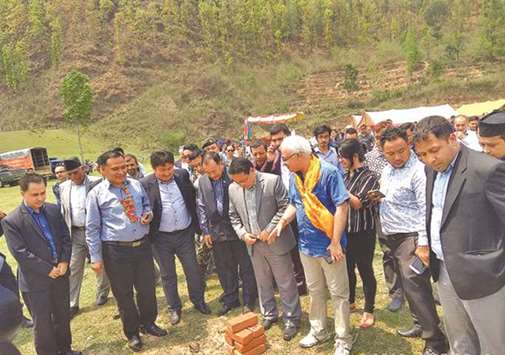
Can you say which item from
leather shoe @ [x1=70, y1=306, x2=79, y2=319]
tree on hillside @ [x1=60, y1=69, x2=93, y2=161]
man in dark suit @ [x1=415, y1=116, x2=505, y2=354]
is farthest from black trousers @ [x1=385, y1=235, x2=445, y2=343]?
tree on hillside @ [x1=60, y1=69, x2=93, y2=161]

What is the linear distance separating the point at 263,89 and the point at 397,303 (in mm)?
61681

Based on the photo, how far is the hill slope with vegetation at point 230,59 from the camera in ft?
162

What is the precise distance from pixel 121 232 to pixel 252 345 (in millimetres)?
1696

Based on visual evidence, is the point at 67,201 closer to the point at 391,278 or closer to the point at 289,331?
the point at 289,331

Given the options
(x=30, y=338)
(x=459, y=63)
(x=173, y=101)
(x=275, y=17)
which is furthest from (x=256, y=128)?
(x=30, y=338)

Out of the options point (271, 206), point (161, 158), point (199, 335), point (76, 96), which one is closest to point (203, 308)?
point (199, 335)

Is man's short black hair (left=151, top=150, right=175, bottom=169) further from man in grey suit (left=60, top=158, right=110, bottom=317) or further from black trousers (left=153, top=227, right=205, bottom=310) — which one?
man in grey suit (left=60, top=158, right=110, bottom=317)

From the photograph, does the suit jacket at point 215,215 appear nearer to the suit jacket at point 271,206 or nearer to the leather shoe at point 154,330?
the suit jacket at point 271,206

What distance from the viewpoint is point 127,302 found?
3.90 meters

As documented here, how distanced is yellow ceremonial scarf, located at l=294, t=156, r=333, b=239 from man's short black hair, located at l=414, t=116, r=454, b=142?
0.99 meters

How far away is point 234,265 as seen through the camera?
179 inches

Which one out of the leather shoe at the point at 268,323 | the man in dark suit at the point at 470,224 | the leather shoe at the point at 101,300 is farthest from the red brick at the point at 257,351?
Result: the leather shoe at the point at 101,300

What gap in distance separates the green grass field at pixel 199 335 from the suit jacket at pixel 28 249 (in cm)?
112

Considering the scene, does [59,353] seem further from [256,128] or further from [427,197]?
[256,128]
